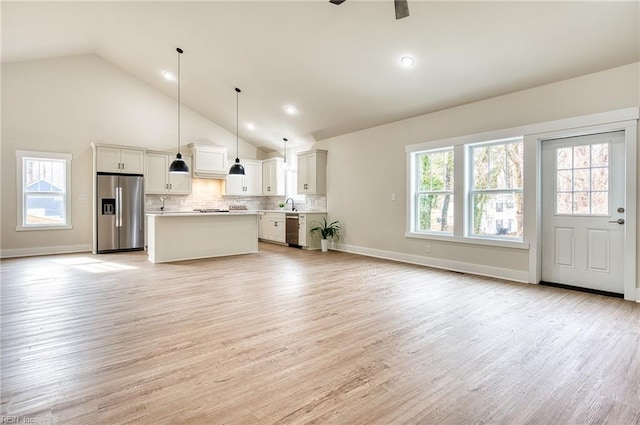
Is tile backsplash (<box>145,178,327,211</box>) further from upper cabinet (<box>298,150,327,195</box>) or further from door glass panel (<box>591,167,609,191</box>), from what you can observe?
door glass panel (<box>591,167,609,191</box>)

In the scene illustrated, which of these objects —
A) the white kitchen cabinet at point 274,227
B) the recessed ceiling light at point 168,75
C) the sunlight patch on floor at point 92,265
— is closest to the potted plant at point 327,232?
the white kitchen cabinet at point 274,227

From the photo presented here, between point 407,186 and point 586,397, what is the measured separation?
4.38 meters

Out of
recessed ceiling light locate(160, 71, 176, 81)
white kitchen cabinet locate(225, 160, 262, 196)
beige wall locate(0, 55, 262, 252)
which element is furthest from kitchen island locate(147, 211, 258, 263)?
recessed ceiling light locate(160, 71, 176, 81)

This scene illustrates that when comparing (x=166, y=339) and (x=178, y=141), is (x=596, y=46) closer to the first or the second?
(x=166, y=339)

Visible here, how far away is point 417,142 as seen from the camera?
580cm

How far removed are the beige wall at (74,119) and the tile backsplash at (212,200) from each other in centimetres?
121

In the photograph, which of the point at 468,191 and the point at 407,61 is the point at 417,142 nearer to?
the point at 468,191

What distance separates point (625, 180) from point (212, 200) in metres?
8.27

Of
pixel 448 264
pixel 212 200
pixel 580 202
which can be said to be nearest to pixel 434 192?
pixel 448 264

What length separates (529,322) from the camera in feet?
9.87

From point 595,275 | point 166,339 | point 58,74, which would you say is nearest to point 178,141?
point 58,74

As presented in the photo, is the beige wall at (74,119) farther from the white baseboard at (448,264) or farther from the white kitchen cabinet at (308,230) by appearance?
the white baseboard at (448,264)

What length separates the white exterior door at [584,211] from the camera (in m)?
3.90

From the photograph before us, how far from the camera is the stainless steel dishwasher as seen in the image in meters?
7.90
